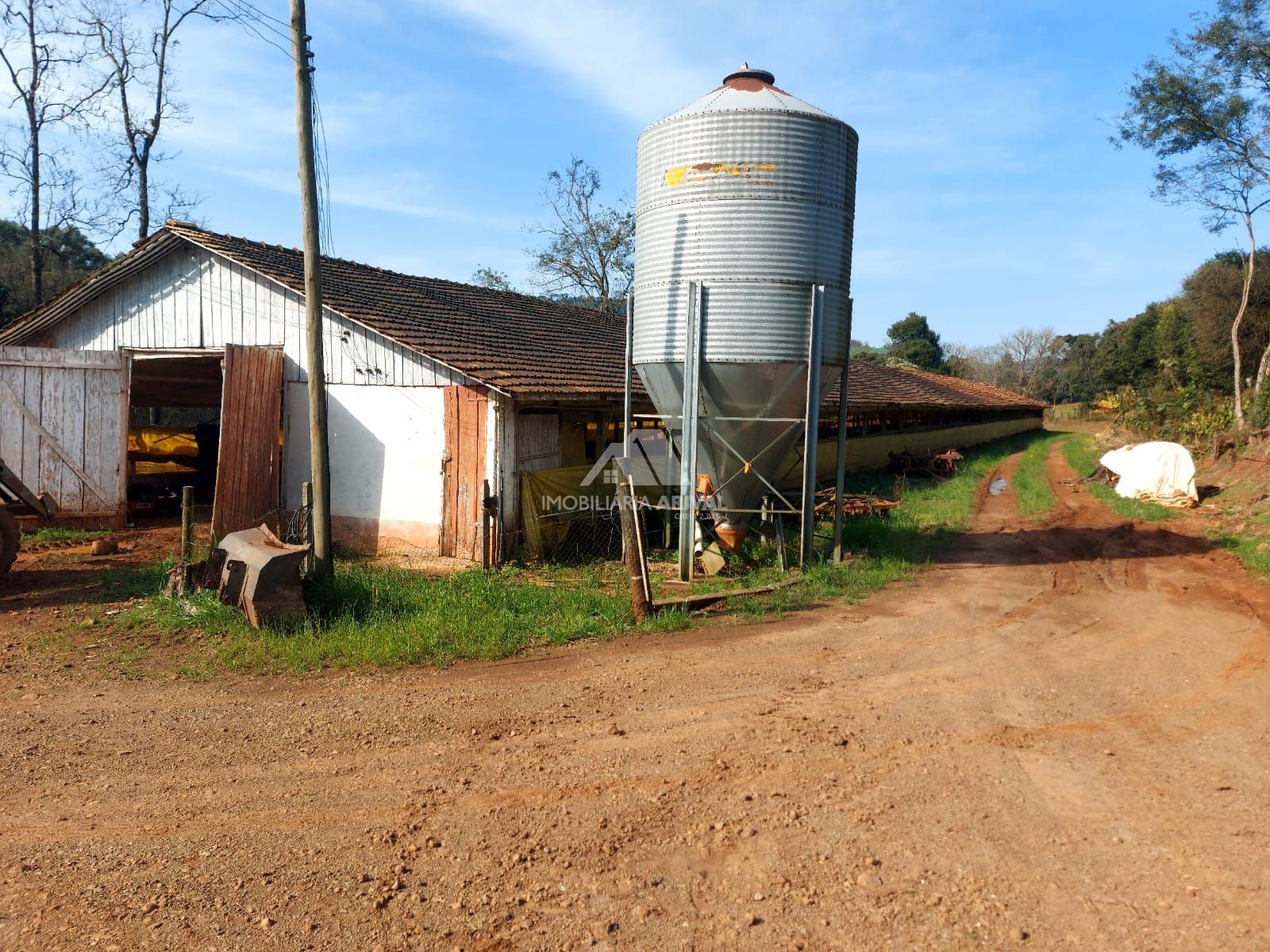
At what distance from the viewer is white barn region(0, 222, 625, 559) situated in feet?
37.9

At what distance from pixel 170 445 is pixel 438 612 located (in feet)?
38.4

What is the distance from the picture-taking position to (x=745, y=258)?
33.8 feet

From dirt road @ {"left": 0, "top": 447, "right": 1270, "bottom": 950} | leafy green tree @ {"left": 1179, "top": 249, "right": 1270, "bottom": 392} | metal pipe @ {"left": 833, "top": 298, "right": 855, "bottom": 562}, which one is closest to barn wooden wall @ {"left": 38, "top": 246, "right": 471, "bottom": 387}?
metal pipe @ {"left": 833, "top": 298, "right": 855, "bottom": 562}

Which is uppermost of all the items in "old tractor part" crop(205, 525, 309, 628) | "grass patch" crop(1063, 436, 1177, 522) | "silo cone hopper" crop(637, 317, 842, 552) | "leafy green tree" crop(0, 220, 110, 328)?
"leafy green tree" crop(0, 220, 110, 328)

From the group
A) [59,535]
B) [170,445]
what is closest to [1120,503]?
[170,445]

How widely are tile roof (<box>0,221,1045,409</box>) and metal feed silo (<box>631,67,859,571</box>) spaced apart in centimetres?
230

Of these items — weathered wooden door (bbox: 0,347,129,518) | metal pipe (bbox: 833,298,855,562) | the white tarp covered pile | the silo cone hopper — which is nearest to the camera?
the silo cone hopper

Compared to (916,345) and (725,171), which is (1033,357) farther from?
(725,171)

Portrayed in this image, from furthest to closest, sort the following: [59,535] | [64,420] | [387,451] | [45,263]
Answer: [45,263], [64,420], [59,535], [387,451]

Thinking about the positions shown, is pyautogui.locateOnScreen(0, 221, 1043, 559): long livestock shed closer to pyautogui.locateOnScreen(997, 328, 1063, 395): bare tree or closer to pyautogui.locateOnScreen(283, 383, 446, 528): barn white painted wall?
pyautogui.locateOnScreen(283, 383, 446, 528): barn white painted wall

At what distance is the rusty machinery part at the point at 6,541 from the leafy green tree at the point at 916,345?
57.8m

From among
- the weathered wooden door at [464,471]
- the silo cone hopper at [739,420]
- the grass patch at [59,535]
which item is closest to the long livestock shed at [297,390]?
the weathered wooden door at [464,471]

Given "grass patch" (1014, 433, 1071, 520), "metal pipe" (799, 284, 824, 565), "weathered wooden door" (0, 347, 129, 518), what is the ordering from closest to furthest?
"metal pipe" (799, 284, 824, 565), "weathered wooden door" (0, 347, 129, 518), "grass patch" (1014, 433, 1071, 520)

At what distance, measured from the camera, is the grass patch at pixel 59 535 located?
41.6ft
